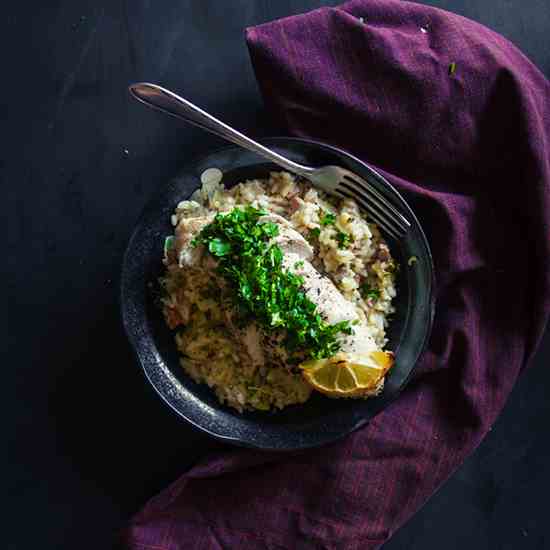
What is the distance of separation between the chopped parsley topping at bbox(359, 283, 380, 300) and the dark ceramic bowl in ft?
0.34

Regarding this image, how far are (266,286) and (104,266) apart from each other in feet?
3.10

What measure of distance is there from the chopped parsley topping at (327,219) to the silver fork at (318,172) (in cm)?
11

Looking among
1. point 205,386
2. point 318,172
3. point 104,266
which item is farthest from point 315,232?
point 104,266

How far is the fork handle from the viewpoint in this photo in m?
2.62

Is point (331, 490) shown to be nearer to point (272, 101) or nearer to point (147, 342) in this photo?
point (147, 342)

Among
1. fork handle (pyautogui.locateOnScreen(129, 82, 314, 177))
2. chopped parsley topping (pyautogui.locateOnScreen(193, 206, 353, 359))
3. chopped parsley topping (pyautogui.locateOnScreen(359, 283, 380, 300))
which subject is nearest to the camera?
chopped parsley topping (pyautogui.locateOnScreen(193, 206, 353, 359))

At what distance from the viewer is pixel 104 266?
3023 millimetres

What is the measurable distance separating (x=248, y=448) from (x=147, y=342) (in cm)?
59

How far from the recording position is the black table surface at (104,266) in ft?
9.82

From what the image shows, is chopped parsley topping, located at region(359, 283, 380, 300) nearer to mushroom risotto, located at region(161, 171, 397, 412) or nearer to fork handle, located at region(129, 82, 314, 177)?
mushroom risotto, located at region(161, 171, 397, 412)

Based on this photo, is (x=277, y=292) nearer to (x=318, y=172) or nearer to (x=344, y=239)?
(x=344, y=239)

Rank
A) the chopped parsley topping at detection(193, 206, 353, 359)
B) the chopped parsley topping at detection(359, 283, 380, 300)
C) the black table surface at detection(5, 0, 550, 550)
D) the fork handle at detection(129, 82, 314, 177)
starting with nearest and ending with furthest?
the chopped parsley topping at detection(193, 206, 353, 359), the fork handle at detection(129, 82, 314, 177), the chopped parsley topping at detection(359, 283, 380, 300), the black table surface at detection(5, 0, 550, 550)

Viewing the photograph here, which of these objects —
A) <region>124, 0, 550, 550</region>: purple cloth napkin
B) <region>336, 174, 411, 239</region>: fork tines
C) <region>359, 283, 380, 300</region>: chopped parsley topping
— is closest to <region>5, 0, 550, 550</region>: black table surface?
<region>124, 0, 550, 550</region>: purple cloth napkin

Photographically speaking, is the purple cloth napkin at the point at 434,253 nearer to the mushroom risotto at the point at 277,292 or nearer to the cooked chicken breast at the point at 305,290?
the mushroom risotto at the point at 277,292
